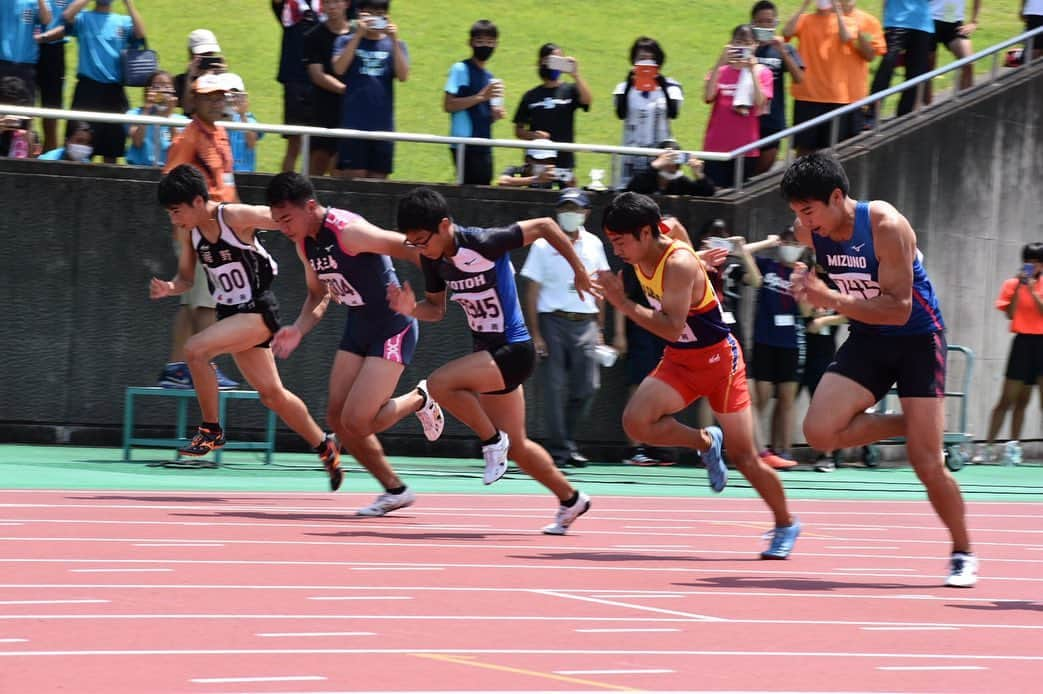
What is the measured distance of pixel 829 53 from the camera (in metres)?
17.6

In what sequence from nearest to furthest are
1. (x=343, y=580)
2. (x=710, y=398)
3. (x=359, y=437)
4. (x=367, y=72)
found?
1. (x=343, y=580)
2. (x=710, y=398)
3. (x=359, y=437)
4. (x=367, y=72)

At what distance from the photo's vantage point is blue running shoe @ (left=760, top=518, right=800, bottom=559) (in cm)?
1017

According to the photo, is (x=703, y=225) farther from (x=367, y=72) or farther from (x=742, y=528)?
(x=742, y=528)

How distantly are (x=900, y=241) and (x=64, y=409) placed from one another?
9.32 metres

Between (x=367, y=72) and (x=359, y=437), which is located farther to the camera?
(x=367, y=72)

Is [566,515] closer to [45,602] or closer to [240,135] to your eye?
[45,602]

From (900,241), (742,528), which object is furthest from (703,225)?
(900,241)

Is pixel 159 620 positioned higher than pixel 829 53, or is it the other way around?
pixel 829 53

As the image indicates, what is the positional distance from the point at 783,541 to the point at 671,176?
7.06 m

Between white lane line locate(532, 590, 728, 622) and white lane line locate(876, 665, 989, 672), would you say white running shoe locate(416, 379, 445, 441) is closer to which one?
white lane line locate(532, 590, 728, 622)

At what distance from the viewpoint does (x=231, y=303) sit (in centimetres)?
1242

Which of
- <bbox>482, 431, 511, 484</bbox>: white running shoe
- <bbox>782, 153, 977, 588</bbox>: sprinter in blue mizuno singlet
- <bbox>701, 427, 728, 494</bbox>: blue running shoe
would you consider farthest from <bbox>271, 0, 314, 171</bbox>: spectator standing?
<bbox>782, 153, 977, 588</bbox>: sprinter in blue mizuno singlet

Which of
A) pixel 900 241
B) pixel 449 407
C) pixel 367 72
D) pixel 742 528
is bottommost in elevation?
pixel 742 528

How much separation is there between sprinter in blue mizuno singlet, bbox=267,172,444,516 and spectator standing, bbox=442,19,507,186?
4.88 metres
